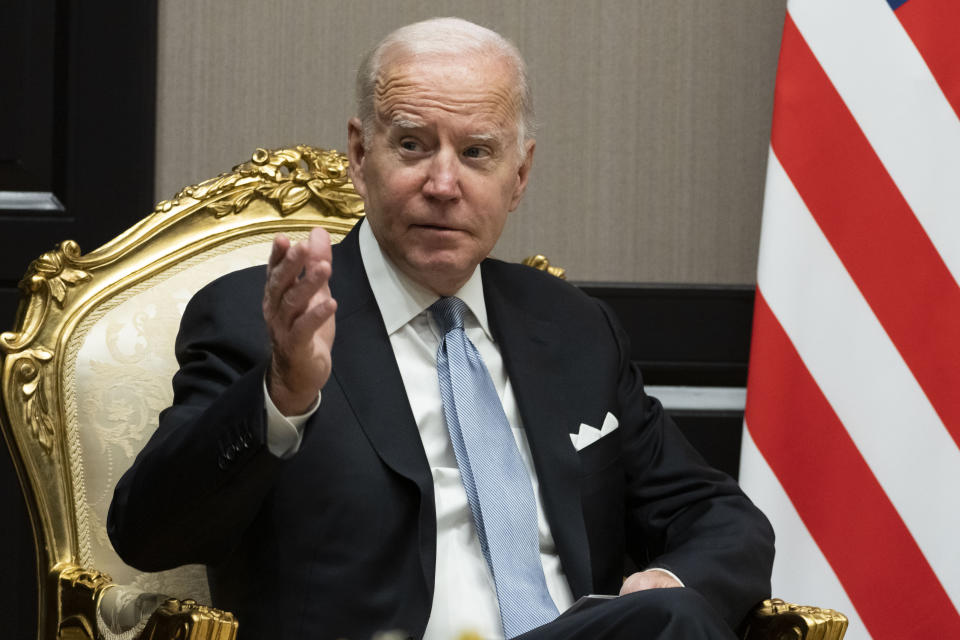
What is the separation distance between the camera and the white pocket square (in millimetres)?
1854

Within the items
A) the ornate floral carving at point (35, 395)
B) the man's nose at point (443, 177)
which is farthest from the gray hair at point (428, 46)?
the ornate floral carving at point (35, 395)

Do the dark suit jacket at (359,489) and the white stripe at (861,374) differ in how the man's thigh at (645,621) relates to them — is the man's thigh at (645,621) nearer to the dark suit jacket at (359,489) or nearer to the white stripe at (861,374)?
the dark suit jacket at (359,489)

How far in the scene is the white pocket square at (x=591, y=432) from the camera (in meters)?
1.85

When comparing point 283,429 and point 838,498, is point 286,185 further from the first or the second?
point 838,498

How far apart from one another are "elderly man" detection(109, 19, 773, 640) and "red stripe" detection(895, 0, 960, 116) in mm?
858

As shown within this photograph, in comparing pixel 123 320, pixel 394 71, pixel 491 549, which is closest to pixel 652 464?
pixel 491 549

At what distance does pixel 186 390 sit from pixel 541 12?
4.27 feet

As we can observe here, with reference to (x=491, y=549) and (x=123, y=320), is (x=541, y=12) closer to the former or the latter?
(x=123, y=320)

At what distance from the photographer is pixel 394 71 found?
1773 millimetres

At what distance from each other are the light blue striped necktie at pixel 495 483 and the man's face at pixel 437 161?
0.48ft

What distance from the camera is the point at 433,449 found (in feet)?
5.76

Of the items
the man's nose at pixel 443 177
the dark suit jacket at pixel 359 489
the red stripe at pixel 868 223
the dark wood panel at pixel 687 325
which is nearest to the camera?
the dark suit jacket at pixel 359 489

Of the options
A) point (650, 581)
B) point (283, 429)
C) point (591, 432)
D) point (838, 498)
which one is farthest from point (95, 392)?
point (838, 498)

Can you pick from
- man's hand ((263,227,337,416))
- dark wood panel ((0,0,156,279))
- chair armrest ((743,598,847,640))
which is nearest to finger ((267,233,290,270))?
man's hand ((263,227,337,416))
